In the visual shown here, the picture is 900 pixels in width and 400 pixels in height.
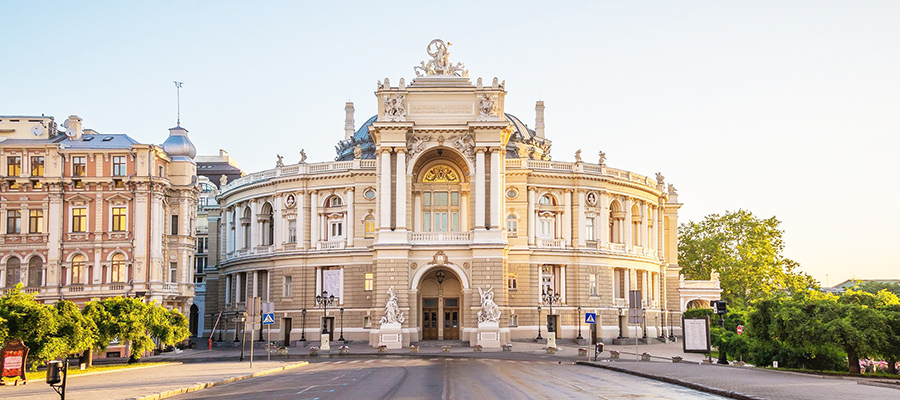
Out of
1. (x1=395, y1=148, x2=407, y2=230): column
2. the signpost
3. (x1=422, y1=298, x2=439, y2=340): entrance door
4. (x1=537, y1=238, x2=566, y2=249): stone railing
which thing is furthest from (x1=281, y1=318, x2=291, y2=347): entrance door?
the signpost

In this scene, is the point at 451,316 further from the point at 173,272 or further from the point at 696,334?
the point at 696,334

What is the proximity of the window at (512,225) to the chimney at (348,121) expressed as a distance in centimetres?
2720

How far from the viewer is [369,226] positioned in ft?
257

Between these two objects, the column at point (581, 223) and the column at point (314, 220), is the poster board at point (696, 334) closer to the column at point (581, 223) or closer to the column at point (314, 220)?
the column at point (581, 223)

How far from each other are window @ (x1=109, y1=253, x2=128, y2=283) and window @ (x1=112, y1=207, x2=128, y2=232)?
177cm

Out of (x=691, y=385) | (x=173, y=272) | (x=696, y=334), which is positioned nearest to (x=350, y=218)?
(x=173, y=272)

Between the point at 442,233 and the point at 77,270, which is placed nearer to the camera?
the point at 77,270

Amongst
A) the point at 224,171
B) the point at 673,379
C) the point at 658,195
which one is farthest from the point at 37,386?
the point at 224,171

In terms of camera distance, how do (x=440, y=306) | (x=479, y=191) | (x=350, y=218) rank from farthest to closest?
(x=350, y=218) < (x=440, y=306) < (x=479, y=191)

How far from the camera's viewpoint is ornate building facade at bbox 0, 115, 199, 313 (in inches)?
2393

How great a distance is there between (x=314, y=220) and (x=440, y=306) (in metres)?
14.2

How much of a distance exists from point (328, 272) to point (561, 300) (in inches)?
797

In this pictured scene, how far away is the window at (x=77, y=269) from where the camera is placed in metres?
61.5

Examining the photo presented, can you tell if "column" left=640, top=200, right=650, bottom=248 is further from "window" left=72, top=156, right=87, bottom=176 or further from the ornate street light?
"window" left=72, top=156, right=87, bottom=176
